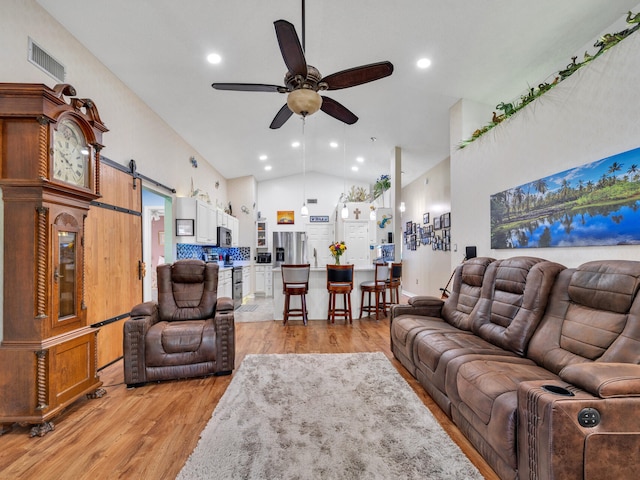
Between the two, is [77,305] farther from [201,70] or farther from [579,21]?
[579,21]

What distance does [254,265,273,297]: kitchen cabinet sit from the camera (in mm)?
8781

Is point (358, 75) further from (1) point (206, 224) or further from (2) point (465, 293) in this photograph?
(1) point (206, 224)

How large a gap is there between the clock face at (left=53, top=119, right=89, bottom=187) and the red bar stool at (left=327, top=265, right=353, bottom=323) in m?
3.51

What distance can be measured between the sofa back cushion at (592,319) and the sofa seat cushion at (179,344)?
274cm

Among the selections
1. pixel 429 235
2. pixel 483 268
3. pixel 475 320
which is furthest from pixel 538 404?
pixel 429 235

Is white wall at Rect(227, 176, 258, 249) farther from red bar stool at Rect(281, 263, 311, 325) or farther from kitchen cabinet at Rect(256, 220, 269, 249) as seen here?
red bar stool at Rect(281, 263, 311, 325)

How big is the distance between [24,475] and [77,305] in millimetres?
1133

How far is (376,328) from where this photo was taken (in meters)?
4.88

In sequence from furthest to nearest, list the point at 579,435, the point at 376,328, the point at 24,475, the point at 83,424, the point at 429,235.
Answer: the point at 429,235, the point at 376,328, the point at 83,424, the point at 24,475, the point at 579,435

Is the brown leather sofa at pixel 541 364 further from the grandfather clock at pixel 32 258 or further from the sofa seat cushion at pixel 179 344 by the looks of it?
the grandfather clock at pixel 32 258

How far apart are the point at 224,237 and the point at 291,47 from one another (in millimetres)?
5195

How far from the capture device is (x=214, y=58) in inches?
139

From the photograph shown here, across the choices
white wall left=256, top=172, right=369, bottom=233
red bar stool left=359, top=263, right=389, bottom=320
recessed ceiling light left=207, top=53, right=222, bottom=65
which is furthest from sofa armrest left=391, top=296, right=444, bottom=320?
white wall left=256, top=172, right=369, bottom=233

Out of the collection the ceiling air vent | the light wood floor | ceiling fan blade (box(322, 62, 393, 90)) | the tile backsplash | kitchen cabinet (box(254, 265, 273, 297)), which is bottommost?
the light wood floor
